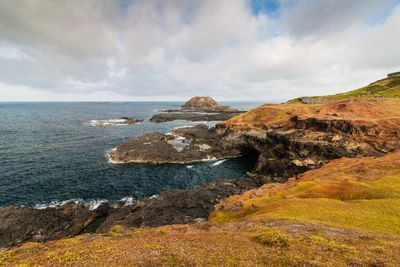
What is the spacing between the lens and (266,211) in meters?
27.7

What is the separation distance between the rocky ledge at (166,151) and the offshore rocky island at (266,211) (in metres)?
0.42

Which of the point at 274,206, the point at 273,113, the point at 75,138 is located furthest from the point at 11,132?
the point at 274,206

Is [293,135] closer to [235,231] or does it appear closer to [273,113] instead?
[273,113]

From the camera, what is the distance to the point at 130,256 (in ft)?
48.8

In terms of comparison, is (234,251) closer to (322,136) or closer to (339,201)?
(339,201)

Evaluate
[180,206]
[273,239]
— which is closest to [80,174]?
[180,206]

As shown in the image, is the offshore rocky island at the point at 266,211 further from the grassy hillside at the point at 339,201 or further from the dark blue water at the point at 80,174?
the dark blue water at the point at 80,174

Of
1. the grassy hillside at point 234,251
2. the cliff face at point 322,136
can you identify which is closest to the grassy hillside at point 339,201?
the grassy hillside at point 234,251

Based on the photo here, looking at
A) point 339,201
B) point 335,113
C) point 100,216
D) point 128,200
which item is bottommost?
point 100,216

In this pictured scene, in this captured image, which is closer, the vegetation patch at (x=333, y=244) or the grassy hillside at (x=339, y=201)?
the vegetation patch at (x=333, y=244)

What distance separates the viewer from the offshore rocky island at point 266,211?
15.3 m

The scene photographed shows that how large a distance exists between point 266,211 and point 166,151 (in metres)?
51.1

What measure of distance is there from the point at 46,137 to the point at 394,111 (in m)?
129

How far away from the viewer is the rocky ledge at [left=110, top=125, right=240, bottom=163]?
70.5 meters
